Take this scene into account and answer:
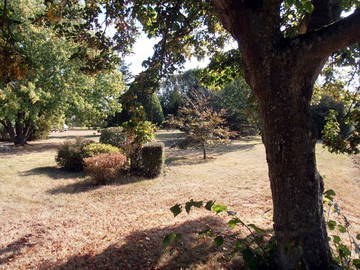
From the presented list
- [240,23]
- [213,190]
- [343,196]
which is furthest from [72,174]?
[240,23]

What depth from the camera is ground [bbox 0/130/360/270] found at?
4477 millimetres

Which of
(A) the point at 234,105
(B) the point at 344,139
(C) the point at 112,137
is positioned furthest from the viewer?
(A) the point at 234,105

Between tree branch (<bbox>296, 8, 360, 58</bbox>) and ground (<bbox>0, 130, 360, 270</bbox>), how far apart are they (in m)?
2.97

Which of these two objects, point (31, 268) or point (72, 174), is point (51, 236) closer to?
point (31, 268)

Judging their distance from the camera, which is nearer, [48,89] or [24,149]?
[24,149]

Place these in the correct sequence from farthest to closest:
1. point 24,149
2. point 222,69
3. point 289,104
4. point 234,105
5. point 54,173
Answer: point 234,105 < point 24,149 < point 54,173 < point 222,69 < point 289,104

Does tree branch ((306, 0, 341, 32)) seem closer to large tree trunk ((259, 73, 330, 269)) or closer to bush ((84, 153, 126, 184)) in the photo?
large tree trunk ((259, 73, 330, 269))

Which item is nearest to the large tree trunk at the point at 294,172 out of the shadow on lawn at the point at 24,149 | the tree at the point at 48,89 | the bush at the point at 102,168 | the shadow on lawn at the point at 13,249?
the shadow on lawn at the point at 13,249

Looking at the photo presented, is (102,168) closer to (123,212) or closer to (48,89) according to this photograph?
(123,212)

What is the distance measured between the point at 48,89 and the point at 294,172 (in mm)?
21672

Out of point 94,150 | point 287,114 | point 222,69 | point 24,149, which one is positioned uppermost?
point 222,69

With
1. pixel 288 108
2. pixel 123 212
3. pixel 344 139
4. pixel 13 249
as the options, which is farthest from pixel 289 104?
pixel 123 212

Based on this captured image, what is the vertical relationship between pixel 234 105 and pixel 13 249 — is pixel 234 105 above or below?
above

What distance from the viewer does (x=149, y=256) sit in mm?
4387
